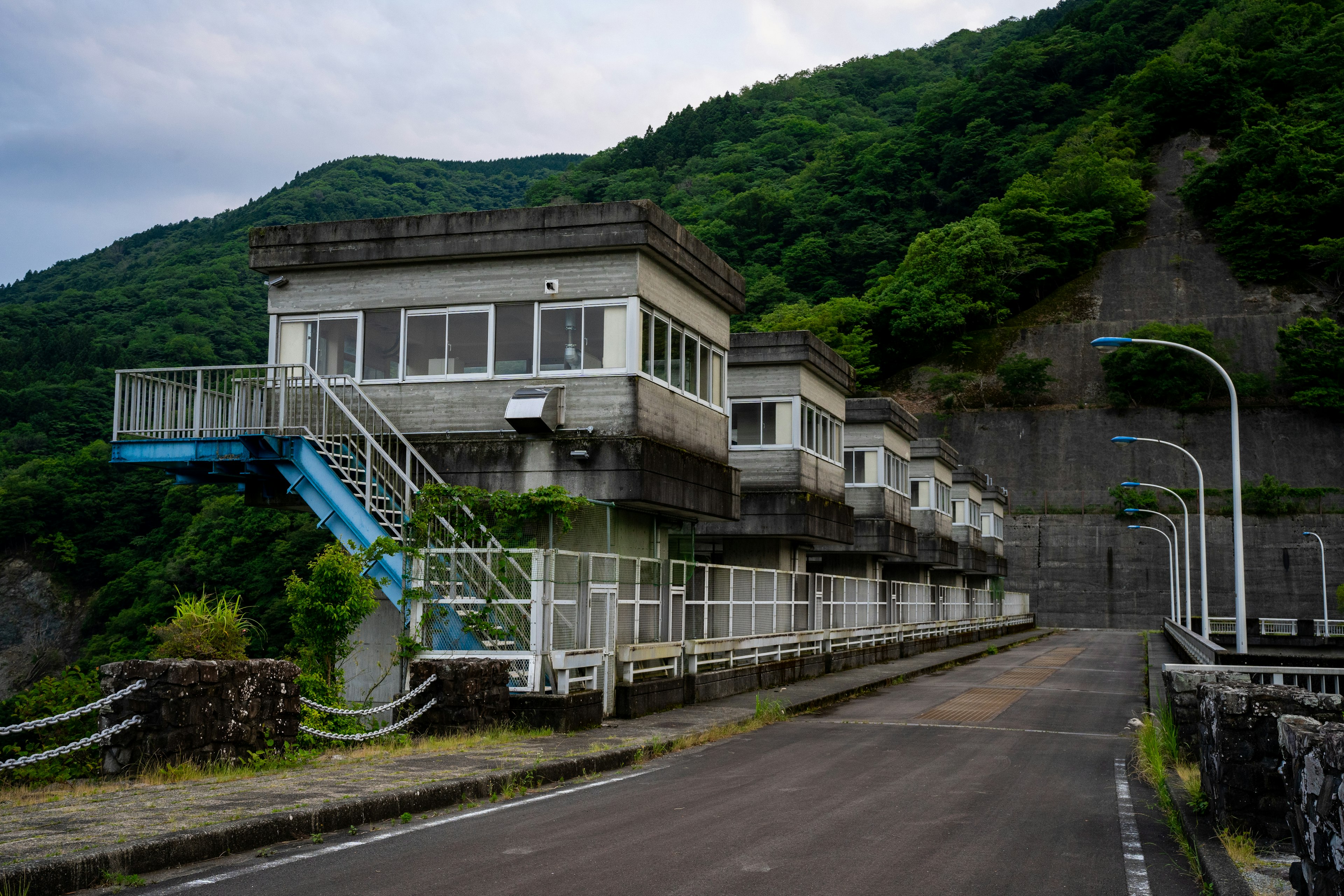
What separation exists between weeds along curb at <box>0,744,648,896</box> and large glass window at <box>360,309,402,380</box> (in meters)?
9.97

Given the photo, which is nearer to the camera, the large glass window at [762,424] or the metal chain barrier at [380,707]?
the metal chain barrier at [380,707]

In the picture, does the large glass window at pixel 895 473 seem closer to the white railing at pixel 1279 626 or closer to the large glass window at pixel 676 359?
the large glass window at pixel 676 359

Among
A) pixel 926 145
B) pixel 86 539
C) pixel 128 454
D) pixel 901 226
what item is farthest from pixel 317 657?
pixel 926 145

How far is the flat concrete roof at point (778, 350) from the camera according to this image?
31391mm

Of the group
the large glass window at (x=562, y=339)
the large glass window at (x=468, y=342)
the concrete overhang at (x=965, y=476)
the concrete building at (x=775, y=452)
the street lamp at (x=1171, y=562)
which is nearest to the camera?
the large glass window at (x=562, y=339)

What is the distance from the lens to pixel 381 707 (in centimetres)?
1313

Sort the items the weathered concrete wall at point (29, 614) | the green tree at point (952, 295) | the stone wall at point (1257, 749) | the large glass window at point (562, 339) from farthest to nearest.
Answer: the green tree at point (952, 295) → the weathered concrete wall at point (29, 614) → the large glass window at point (562, 339) → the stone wall at point (1257, 749)

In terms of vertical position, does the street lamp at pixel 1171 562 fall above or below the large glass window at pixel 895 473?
below

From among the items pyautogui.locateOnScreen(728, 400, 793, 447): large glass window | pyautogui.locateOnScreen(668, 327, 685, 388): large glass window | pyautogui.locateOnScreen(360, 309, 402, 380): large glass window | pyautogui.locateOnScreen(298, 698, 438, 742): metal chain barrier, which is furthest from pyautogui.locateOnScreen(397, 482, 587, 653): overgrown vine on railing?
pyautogui.locateOnScreen(728, 400, 793, 447): large glass window

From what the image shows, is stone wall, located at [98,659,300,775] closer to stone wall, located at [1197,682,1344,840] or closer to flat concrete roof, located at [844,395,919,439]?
stone wall, located at [1197,682,1344,840]

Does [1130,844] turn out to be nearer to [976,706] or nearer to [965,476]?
[976,706]

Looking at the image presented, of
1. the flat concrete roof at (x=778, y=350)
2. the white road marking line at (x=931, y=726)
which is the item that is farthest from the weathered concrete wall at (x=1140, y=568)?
the white road marking line at (x=931, y=726)

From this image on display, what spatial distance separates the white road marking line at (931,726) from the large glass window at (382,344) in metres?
9.16

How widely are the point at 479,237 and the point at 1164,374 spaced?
84.9 metres
